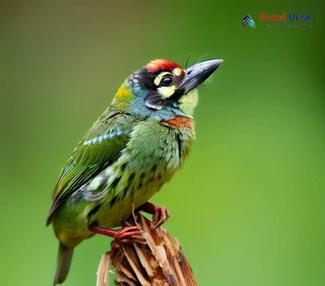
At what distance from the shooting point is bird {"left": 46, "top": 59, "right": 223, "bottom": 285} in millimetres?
2922

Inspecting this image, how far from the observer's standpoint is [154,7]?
15.0ft

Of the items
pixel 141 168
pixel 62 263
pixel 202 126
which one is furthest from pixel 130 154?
pixel 202 126

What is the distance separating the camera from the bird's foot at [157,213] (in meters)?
2.71

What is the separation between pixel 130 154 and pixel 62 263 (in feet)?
1.90

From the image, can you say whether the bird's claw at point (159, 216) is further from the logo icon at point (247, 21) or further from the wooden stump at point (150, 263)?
the logo icon at point (247, 21)

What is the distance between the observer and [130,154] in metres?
2.94

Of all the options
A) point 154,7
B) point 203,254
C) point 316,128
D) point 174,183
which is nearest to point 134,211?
point 203,254

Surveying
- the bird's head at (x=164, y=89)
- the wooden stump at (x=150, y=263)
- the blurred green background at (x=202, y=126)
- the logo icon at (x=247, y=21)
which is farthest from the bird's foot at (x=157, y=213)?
the logo icon at (x=247, y=21)

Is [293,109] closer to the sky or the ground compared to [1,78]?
closer to the ground

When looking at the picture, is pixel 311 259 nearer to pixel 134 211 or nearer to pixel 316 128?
pixel 316 128

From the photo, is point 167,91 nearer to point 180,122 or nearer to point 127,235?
point 180,122

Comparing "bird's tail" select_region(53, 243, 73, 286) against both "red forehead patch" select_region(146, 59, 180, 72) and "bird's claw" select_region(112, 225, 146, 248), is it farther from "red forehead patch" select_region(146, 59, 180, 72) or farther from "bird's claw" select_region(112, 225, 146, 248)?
"red forehead patch" select_region(146, 59, 180, 72)

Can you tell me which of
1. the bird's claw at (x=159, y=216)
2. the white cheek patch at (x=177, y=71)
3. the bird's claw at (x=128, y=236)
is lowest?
the bird's claw at (x=128, y=236)

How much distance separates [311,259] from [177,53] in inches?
52.5
